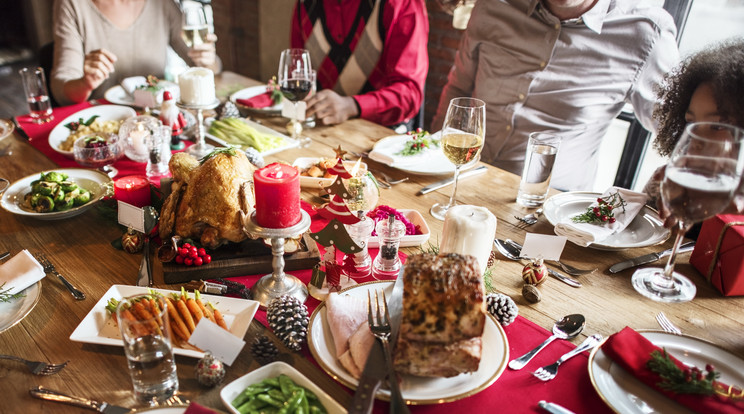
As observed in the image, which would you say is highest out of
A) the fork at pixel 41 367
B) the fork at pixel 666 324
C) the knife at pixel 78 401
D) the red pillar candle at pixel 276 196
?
the red pillar candle at pixel 276 196

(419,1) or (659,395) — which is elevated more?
(419,1)

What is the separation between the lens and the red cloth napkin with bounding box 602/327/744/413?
83 cm

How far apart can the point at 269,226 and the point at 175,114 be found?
1.18 meters

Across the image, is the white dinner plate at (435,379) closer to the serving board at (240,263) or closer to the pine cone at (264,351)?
the pine cone at (264,351)

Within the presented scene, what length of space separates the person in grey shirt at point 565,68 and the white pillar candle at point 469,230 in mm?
1291

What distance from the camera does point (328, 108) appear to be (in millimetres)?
2211

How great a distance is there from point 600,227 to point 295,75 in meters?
1.27

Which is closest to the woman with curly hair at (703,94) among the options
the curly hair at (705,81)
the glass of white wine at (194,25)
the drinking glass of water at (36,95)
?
the curly hair at (705,81)

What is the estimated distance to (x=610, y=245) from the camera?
132 centimetres

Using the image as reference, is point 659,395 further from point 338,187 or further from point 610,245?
point 338,187

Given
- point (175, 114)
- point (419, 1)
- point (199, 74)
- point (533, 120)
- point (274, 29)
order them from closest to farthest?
point (199, 74)
point (175, 114)
point (533, 120)
point (419, 1)
point (274, 29)

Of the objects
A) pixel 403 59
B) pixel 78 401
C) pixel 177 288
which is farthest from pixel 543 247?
pixel 403 59

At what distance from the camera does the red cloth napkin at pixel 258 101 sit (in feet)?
7.50

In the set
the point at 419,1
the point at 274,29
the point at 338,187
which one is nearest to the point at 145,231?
the point at 338,187
